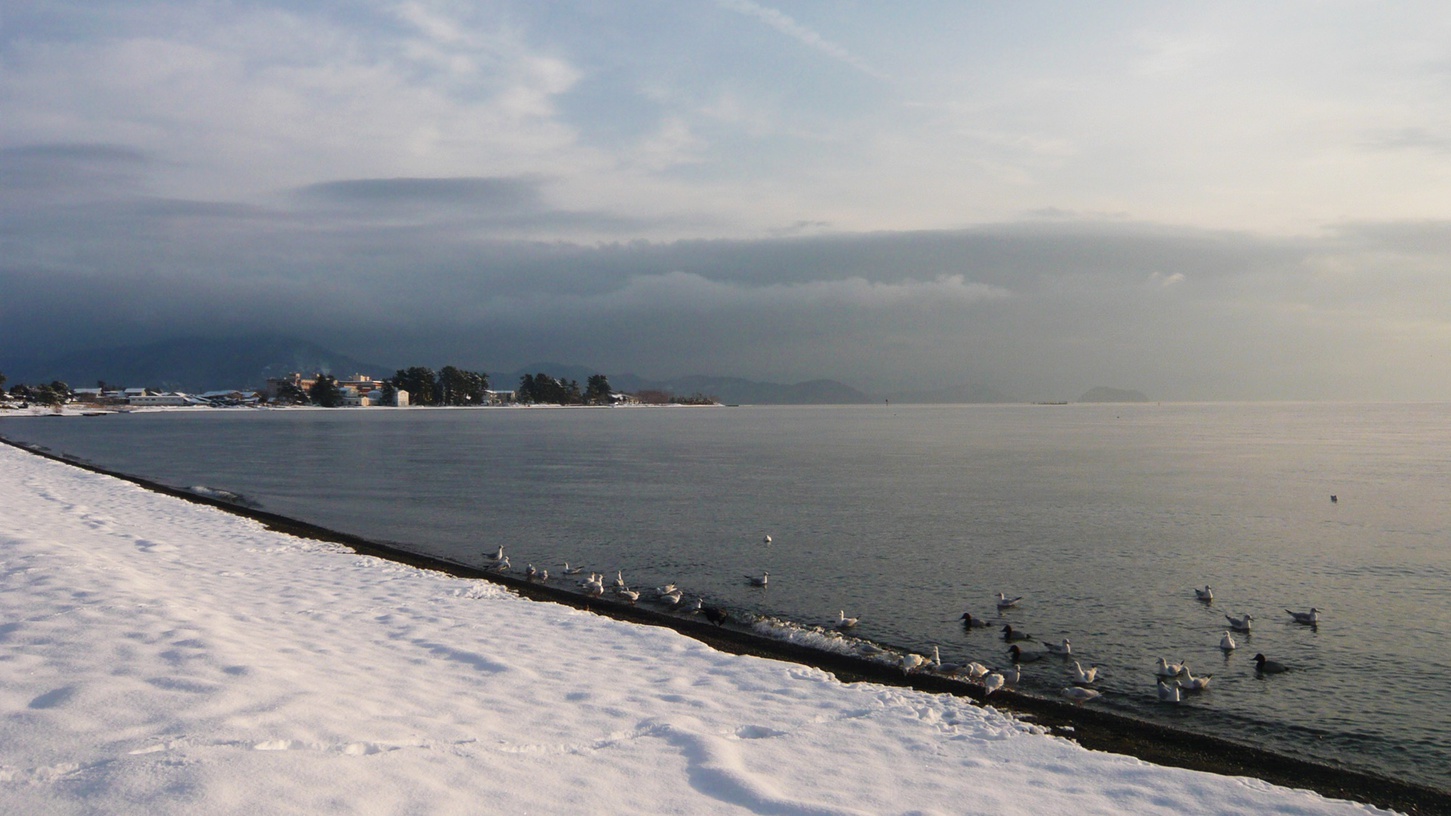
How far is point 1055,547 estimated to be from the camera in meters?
30.3

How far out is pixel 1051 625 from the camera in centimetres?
2019

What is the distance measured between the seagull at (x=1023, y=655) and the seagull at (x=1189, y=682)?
2.66m

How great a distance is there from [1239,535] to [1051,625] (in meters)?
18.5

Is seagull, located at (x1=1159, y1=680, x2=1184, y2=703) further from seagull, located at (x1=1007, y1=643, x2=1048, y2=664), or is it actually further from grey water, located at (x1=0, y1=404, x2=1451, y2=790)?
seagull, located at (x1=1007, y1=643, x2=1048, y2=664)

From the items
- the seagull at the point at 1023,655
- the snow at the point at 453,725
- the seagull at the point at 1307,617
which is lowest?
the seagull at the point at 1023,655

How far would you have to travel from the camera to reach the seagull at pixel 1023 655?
17.0 meters

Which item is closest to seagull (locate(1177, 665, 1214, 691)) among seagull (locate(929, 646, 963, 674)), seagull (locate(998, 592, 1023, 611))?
seagull (locate(929, 646, 963, 674))

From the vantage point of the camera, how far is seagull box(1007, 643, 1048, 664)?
55.9 ft

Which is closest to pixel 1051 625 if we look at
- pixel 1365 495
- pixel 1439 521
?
pixel 1439 521

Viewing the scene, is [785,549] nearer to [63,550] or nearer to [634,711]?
[634,711]

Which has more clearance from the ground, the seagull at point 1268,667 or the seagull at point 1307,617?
the seagull at point 1307,617

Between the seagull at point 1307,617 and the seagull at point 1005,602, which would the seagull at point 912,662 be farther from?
the seagull at point 1307,617

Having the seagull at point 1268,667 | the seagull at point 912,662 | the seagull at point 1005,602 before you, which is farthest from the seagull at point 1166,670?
the seagull at point 1005,602

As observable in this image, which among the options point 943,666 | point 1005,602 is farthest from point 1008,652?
point 1005,602
